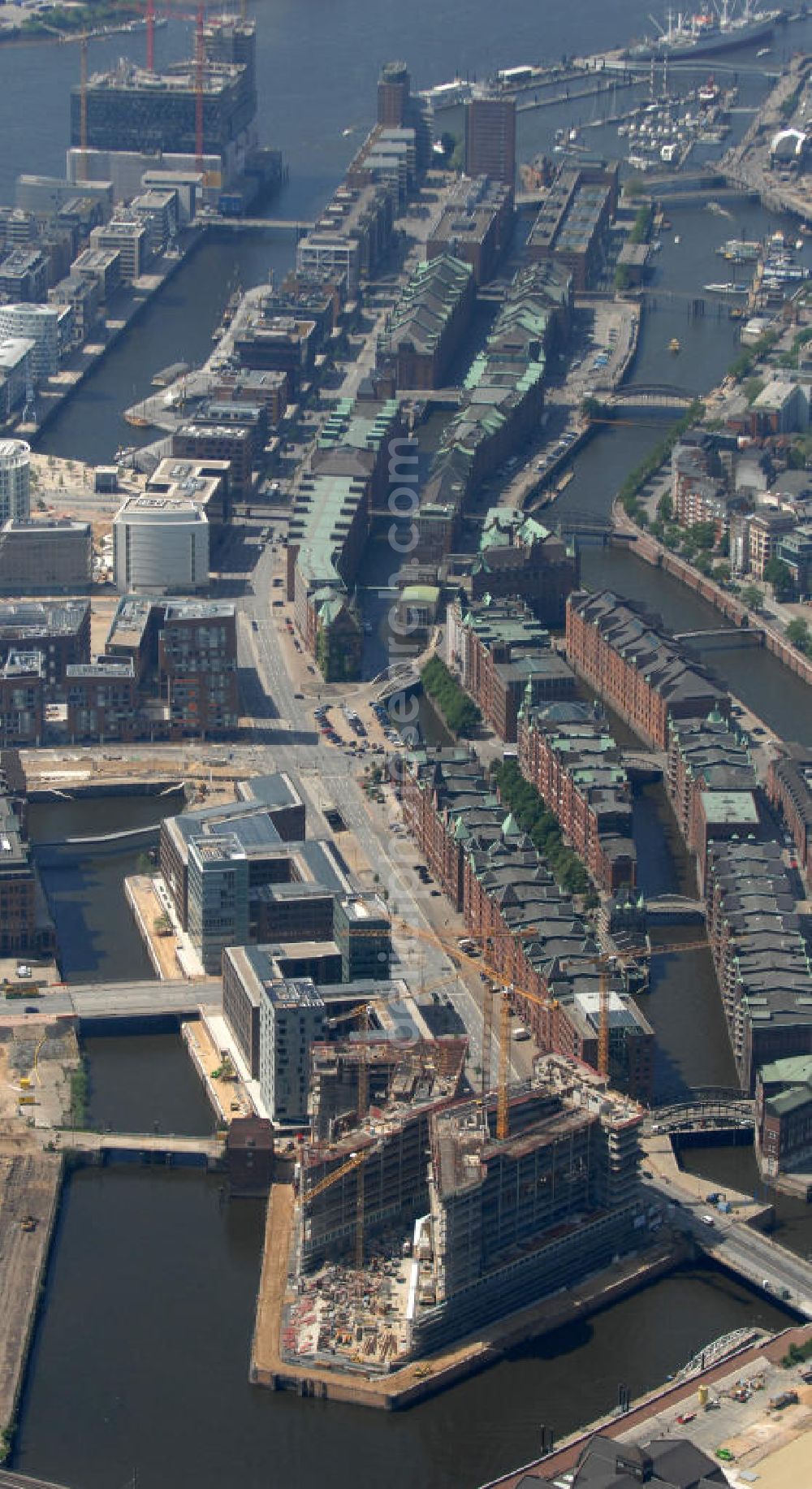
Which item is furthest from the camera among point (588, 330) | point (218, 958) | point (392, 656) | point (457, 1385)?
point (588, 330)

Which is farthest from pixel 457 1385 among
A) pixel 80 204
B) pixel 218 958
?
pixel 80 204

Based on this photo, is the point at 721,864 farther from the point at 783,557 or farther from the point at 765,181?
the point at 765,181

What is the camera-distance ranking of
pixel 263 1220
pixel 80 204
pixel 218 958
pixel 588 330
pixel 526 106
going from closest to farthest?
pixel 263 1220
pixel 218 958
pixel 588 330
pixel 80 204
pixel 526 106

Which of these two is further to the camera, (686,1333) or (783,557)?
(783,557)

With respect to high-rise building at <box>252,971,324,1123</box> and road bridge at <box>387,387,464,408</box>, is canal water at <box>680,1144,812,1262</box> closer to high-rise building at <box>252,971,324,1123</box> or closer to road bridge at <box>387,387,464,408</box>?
high-rise building at <box>252,971,324,1123</box>

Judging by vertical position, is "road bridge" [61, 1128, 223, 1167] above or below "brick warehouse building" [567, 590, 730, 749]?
below

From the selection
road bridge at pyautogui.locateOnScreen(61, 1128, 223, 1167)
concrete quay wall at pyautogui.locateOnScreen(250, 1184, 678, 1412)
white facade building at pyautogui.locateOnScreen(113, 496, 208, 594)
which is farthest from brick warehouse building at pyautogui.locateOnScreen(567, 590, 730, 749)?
concrete quay wall at pyautogui.locateOnScreen(250, 1184, 678, 1412)

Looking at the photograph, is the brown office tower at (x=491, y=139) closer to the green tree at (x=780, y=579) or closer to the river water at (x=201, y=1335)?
the green tree at (x=780, y=579)
